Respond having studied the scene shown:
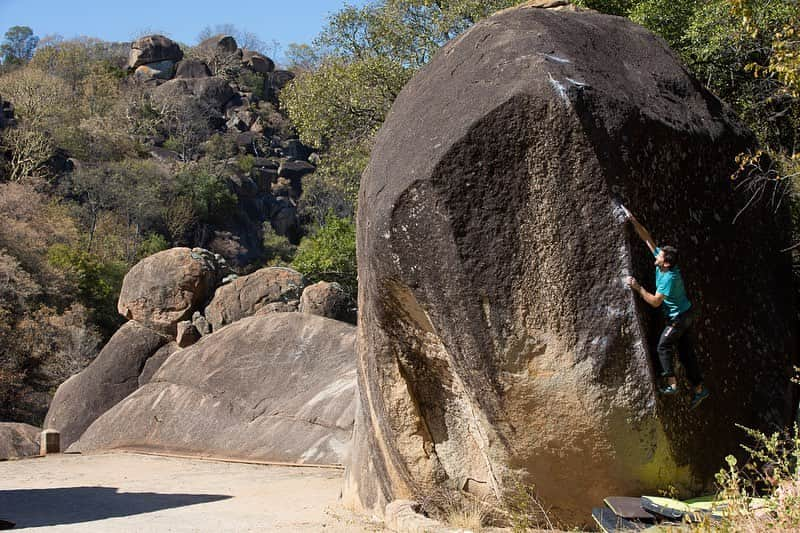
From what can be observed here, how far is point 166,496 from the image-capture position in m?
9.91

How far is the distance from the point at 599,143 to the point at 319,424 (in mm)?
7996

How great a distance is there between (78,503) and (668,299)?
6950 millimetres

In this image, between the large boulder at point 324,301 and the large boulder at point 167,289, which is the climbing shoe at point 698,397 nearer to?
the large boulder at point 324,301

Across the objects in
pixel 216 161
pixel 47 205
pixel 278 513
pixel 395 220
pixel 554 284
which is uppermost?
pixel 216 161

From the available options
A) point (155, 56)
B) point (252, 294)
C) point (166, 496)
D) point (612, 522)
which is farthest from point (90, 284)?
point (155, 56)

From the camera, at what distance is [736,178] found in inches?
273

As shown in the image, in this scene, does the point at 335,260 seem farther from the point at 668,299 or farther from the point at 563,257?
the point at 668,299

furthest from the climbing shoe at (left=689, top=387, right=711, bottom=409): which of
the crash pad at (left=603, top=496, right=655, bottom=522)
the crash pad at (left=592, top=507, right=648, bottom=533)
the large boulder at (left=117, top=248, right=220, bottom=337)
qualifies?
the large boulder at (left=117, top=248, right=220, bottom=337)

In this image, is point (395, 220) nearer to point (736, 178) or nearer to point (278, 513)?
point (736, 178)

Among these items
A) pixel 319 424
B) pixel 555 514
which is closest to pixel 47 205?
pixel 319 424

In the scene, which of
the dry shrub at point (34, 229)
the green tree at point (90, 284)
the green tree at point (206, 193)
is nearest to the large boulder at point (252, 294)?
the dry shrub at point (34, 229)

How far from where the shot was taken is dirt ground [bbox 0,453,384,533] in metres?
7.92

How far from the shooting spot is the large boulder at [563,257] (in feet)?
19.0

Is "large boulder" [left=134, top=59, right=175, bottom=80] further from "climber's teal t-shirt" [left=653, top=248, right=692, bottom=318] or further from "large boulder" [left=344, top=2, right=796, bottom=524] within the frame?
"climber's teal t-shirt" [left=653, top=248, right=692, bottom=318]
